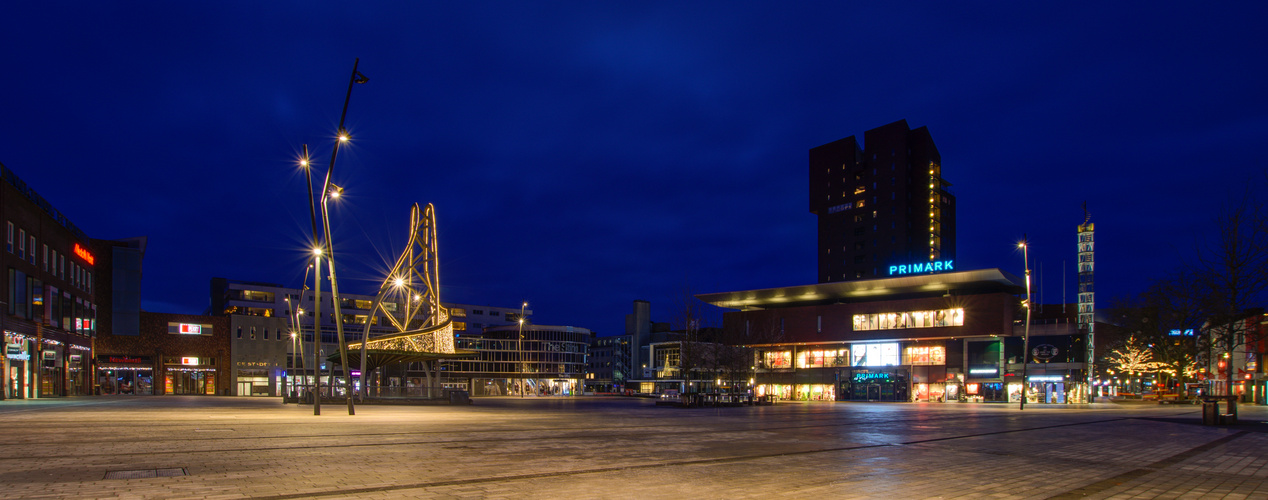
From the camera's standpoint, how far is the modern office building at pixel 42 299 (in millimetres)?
48781

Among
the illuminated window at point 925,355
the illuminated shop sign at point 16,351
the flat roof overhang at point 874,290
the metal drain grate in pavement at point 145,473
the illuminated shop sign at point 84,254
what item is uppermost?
the illuminated shop sign at point 84,254

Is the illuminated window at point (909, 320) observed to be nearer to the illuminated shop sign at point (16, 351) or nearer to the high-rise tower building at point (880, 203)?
the high-rise tower building at point (880, 203)

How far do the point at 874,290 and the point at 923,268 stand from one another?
19.5 ft

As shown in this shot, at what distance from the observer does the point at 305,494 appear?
1003cm

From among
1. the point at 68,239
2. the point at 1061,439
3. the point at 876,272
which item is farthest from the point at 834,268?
the point at 1061,439

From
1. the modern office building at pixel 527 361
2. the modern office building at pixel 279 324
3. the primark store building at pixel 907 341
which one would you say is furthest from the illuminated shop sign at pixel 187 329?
the primark store building at pixel 907 341

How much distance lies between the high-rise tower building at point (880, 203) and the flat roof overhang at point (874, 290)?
43.3 m

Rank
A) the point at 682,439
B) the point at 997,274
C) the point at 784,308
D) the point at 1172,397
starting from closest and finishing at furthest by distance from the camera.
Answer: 1. the point at 682,439
2. the point at 1172,397
3. the point at 997,274
4. the point at 784,308

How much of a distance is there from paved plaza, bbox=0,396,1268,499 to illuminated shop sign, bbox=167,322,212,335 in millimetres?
70449

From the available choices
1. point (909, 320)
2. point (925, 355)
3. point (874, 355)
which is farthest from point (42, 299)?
point (925, 355)

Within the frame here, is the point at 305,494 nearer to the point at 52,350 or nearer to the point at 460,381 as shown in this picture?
the point at 52,350

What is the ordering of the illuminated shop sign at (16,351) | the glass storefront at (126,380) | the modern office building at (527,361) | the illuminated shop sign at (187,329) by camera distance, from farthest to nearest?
1. the modern office building at (527,361)
2. the illuminated shop sign at (187,329)
3. the glass storefront at (126,380)
4. the illuminated shop sign at (16,351)

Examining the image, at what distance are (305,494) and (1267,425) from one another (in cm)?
3210

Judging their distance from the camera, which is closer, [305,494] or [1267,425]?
[305,494]
